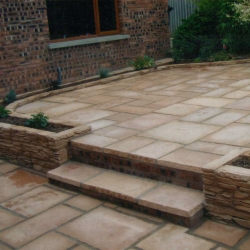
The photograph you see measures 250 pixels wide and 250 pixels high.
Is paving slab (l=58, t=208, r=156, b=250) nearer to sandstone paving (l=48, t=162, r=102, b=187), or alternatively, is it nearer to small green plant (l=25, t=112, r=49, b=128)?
sandstone paving (l=48, t=162, r=102, b=187)

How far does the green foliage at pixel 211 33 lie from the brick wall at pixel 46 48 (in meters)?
0.69

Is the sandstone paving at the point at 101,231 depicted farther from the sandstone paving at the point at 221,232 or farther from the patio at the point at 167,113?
the patio at the point at 167,113

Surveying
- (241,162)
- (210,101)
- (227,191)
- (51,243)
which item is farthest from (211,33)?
(51,243)

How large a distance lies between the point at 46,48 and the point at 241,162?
216 inches

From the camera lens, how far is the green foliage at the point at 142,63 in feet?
30.9

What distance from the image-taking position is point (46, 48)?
8.22 metres

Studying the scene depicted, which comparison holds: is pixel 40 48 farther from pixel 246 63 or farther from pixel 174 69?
pixel 246 63

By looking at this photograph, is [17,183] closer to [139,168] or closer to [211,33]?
[139,168]

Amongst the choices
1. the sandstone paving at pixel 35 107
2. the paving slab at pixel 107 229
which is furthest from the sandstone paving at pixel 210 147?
the sandstone paving at pixel 35 107

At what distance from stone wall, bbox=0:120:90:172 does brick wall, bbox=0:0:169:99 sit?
88.6 inches

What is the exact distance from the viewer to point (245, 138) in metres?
4.45

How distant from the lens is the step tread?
3.55 metres

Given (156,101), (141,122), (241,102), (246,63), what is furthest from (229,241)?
(246,63)

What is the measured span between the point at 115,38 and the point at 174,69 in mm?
1447
